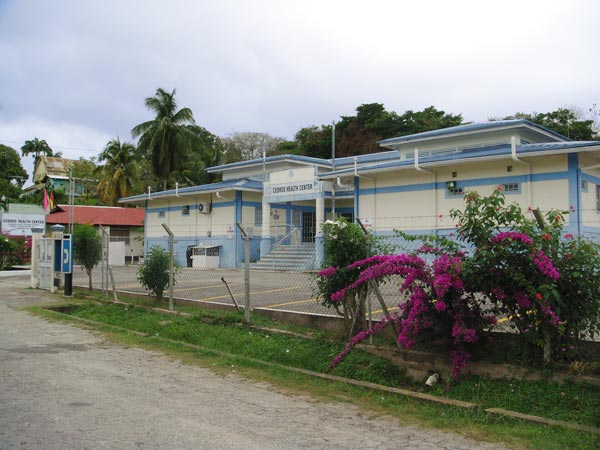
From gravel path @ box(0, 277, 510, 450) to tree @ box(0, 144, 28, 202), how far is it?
45.7m

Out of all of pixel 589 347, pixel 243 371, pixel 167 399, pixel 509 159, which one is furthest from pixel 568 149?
pixel 167 399

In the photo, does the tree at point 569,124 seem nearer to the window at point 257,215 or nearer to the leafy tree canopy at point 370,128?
the leafy tree canopy at point 370,128

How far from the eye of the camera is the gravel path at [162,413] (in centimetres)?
455

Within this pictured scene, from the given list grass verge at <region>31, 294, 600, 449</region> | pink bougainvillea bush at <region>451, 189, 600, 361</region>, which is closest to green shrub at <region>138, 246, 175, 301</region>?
grass verge at <region>31, 294, 600, 449</region>

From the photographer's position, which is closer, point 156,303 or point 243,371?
point 243,371

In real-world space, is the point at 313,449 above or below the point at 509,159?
below

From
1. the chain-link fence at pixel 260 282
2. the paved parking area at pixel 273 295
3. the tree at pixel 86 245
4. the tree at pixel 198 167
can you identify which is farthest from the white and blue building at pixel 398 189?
the tree at pixel 198 167

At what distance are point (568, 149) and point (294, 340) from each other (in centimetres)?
1322

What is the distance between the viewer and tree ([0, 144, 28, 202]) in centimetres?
4854

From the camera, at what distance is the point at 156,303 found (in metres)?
12.9

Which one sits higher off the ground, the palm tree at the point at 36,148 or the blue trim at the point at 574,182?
the palm tree at the point at 36,148

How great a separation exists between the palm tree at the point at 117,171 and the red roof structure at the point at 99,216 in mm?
4316

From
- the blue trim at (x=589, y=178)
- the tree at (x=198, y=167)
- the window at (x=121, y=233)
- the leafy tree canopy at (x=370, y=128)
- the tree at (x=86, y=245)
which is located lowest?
the tree at (x=86, y=245)

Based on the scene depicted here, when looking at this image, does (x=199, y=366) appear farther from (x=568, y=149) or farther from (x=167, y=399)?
(x=568, y=149)
